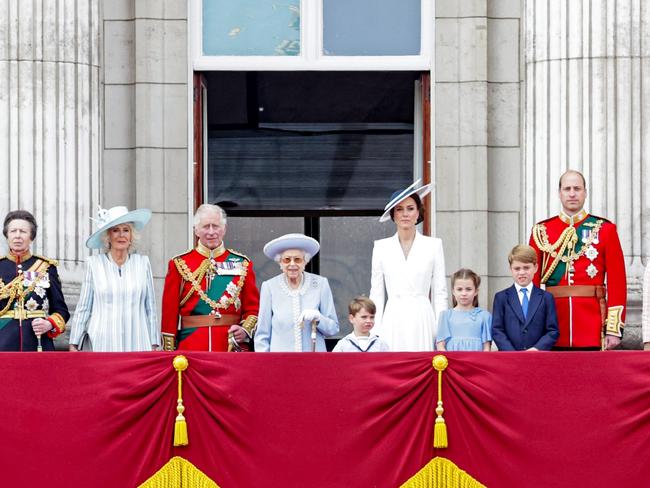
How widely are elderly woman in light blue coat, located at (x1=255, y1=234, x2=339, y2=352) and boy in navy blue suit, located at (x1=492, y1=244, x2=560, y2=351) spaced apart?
3.76 feet

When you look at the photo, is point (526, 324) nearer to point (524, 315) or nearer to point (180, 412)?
point (524, 315)

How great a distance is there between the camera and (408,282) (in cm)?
1277

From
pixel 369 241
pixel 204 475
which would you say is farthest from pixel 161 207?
pixel 204 475

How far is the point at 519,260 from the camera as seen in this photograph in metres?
12.3

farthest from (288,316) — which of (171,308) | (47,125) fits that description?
(47,125)

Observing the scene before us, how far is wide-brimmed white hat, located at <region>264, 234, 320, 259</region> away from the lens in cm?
1235

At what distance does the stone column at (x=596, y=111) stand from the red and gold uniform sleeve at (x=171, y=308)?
355cm

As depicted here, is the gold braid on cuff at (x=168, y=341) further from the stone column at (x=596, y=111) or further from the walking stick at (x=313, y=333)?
the stone column at (x=596, y=111)

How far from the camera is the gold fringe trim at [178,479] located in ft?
37.1

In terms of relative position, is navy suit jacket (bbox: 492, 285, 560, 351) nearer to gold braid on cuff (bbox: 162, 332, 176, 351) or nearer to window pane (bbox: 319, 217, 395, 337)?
gold braid on cuff (bbox: 162, 332, 176, 351)

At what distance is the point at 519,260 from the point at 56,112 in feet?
14.3

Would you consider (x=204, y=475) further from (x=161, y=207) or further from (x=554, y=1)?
(x=554, y=1)

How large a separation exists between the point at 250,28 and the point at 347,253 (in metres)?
3.11

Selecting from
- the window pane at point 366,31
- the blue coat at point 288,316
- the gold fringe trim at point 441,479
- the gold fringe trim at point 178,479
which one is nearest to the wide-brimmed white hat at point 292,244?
the blue coat at point 288,316
